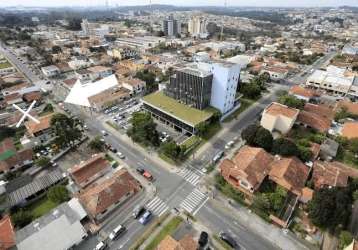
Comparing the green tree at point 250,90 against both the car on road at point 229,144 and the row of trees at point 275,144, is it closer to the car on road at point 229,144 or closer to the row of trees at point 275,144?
the row of trees at point 275,144

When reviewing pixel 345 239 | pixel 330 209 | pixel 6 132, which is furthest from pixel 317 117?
pixel 6 132

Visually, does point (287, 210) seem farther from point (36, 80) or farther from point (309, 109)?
point (36, 80)

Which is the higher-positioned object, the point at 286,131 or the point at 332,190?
the point at 332,190

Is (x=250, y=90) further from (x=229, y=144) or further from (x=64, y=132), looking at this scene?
(x=64, y=132)

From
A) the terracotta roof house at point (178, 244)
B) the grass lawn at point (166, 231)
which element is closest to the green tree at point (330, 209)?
the terracotta roof house at point (178, 244)

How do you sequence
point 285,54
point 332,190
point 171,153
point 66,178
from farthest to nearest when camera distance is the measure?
point 285,54, point 171,153, point 66,178, point 332,190

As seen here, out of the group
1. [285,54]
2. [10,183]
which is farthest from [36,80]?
[285,54]

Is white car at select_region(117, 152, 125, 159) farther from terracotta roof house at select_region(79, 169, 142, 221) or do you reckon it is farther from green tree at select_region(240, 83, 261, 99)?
green tree at select_region(240, 83, 261, 99)
